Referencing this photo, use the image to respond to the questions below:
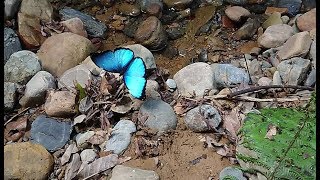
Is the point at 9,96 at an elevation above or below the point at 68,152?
above

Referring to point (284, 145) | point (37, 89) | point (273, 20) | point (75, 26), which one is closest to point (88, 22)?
point (75, 26)

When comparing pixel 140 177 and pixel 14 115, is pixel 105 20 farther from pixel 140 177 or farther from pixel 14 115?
pixel 140 177

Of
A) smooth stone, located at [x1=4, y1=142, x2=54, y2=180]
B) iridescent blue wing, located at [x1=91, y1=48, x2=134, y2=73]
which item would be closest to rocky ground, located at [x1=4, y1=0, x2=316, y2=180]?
smooth stone, located at [x1=4, y1=142, x2=54, y2=180]

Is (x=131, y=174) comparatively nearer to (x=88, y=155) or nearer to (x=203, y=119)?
(x=88, y=155)

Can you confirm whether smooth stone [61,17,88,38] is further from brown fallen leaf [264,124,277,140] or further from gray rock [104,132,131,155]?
brown fallen leaf [264,124,277,140]

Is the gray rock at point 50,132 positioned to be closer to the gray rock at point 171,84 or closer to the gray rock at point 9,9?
the gray rock at point 171,84

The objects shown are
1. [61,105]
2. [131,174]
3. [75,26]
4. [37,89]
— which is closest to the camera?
[131,174]

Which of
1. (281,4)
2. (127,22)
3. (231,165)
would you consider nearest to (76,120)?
(231,165)
